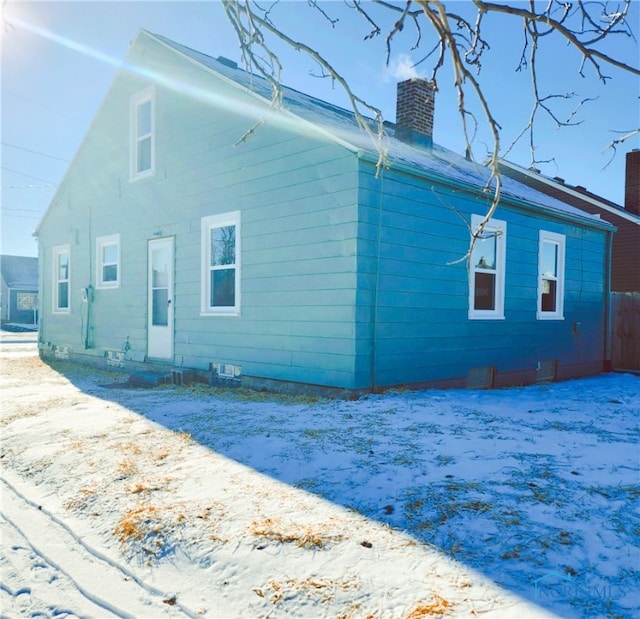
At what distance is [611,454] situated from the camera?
14.2ft

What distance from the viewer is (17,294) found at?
40.7m

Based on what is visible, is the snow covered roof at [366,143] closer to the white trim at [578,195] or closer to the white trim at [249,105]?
the white trim at [249,105]

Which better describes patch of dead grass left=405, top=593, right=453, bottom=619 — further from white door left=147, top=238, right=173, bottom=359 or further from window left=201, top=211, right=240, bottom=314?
white door left=147, top=238, right=173, bottom=359

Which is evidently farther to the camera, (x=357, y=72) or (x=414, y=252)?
(x=414, y=252)

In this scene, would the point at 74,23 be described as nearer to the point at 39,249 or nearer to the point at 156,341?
the point at 156,341

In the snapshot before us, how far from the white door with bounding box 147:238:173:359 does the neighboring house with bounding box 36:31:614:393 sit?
1.5 inches

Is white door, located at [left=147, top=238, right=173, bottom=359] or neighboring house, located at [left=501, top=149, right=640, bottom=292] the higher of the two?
neighboring house, located at [left=501, top=149, right=640, bottom=292]

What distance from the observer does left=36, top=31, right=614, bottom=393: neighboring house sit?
7168mm

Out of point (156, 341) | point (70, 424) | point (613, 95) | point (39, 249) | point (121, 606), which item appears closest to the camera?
point (121, 606)

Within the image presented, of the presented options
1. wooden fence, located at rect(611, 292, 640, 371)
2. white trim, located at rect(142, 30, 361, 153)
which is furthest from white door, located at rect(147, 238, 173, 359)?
wooden fence, located at rect(611, 292, 640, 371)

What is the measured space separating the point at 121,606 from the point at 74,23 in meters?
4.69

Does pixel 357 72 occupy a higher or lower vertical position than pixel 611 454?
higher

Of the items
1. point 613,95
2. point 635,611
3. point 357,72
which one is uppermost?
point 357,72

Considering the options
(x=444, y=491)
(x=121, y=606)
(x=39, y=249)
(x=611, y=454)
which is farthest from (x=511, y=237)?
(x=39, y=249)
